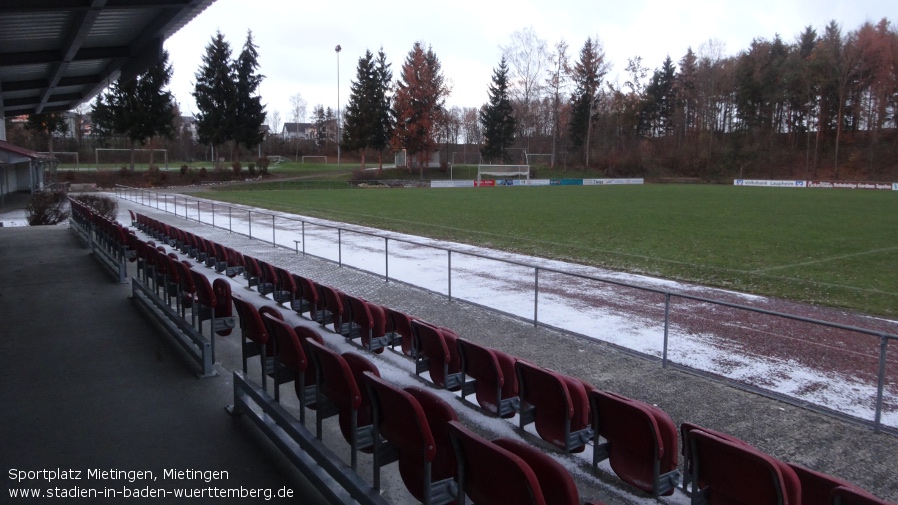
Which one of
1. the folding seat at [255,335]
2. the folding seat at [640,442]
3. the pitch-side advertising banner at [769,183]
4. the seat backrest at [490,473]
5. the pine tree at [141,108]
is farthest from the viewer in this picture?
the pitch-side advertising banner at [769,183]

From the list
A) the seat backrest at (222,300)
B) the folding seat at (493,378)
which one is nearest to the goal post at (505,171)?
the seat backrest at (222,300)

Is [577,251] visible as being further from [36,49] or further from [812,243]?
[36,49]

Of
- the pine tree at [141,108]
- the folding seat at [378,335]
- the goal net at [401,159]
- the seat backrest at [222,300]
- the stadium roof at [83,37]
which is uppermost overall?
the pine tree at [141,108]

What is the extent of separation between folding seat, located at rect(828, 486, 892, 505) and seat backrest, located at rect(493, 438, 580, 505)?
3.33 ft

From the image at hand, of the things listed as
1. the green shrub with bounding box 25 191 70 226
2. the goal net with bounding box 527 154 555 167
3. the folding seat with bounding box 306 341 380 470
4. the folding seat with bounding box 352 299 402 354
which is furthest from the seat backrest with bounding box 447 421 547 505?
the goal net with bounding box 527 154 555 167

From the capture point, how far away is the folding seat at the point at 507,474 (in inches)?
99.3

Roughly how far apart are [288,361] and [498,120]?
76.7 metres

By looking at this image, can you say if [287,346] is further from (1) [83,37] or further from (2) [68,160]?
(2) [68,160]

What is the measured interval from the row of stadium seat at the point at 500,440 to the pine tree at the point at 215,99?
211 ft

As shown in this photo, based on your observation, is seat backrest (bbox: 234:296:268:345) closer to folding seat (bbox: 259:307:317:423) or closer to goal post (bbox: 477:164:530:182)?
folding seat (bbox: 259:307:317:423)

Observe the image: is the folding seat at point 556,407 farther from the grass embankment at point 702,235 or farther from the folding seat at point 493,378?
the grass embankment at point 702,235

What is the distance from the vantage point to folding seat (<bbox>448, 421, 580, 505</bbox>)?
252cm

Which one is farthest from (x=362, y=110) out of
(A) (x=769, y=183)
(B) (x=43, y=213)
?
(B) (x=43, y=213)

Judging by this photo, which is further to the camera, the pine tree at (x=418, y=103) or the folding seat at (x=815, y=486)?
the pine tree at (x=418, y=103)
